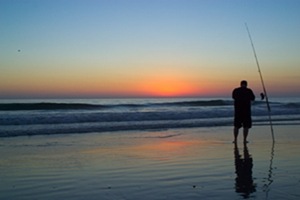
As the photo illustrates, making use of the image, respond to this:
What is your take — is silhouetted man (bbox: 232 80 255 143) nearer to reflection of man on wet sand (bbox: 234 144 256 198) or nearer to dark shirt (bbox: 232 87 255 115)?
dark shirt (bbox: 232 87 255 115)

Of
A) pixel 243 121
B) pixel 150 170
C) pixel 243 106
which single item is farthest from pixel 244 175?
pixel 243 106

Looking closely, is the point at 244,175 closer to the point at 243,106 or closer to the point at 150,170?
the point at 150,170

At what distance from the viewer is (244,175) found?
6047 millimetres

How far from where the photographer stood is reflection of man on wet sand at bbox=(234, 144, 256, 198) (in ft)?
16.6

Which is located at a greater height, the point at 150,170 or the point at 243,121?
the point at 243,121

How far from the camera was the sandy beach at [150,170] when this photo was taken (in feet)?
16.3

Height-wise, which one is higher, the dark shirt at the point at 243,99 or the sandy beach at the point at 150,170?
the dark shirt at the point at 243,99

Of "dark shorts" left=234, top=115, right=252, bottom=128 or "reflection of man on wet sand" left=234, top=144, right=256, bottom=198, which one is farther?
"dark shorts" left=234, top=115, right=252, bottom=128

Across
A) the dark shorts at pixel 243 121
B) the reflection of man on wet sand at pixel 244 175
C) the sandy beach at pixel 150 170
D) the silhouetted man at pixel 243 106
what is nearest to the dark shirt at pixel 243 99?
the silhouetted man at pixel 243 106

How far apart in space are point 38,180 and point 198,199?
7.81 feet

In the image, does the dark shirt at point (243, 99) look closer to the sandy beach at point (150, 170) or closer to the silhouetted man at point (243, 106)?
the silhouetted man at point (243, 106)

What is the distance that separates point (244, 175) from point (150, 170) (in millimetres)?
1437

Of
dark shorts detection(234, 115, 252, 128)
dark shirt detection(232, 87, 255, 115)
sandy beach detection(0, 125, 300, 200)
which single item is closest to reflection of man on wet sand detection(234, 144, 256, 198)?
sandy beach detection(0, 125, 300, 200)

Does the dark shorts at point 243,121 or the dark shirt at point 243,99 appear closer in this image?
the dark shorts at point 243,121
